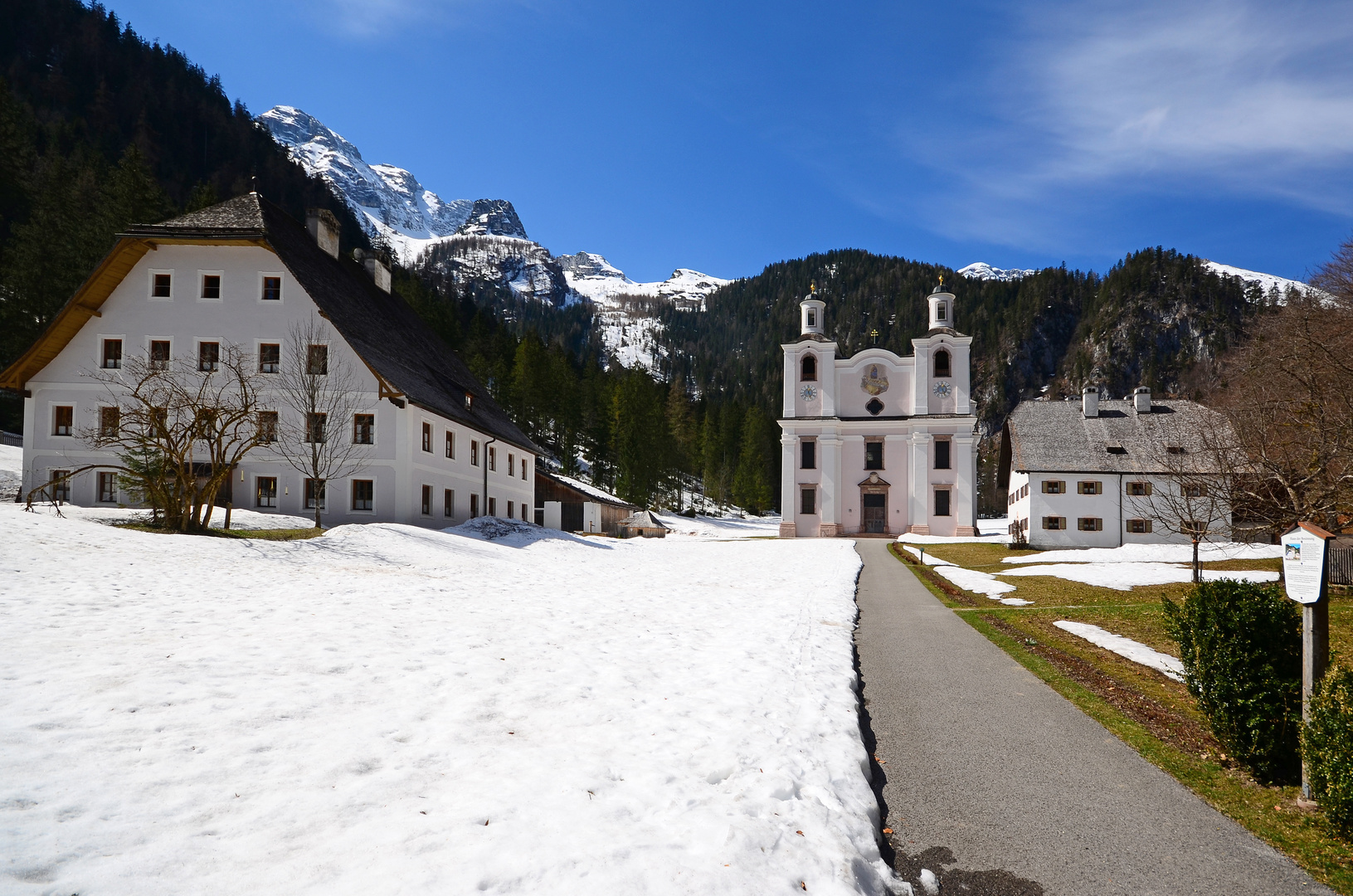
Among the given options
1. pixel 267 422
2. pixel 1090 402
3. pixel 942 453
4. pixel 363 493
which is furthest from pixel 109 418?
pixel 1090 402

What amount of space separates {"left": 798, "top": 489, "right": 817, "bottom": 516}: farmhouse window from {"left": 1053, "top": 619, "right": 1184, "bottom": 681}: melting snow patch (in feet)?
147

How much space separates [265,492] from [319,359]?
17.8ft

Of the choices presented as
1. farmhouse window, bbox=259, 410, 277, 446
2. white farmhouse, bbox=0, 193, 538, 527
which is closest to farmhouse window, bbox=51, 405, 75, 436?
white farmhouse, bbox=0, 193, 538, 527

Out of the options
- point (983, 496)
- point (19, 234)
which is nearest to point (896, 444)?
point (19, 234)

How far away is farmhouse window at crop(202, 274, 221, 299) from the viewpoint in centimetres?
2838

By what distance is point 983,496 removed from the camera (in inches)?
5340

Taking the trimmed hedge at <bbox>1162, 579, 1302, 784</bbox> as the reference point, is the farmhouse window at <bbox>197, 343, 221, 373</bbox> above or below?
above

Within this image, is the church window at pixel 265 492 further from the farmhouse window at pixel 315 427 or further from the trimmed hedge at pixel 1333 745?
the trimmed hedge at pixel 1333 745

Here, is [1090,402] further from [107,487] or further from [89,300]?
[89,300]

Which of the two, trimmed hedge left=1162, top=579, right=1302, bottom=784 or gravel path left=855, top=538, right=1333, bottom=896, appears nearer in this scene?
gravel path left=855, top=538, right=1333, bottom=896

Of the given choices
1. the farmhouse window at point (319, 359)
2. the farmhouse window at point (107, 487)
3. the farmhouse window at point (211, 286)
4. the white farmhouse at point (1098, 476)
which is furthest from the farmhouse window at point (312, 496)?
the white farmhouse at point (1098, 476)

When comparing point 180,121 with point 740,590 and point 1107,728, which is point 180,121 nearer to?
point 740,590

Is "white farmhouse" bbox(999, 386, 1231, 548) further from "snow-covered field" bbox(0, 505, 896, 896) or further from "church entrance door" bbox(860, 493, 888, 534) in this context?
"snow-covered field" bbox(0, 505, 896, 896)

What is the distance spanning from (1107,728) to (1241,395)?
2550 centimetres
